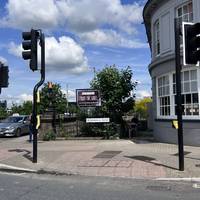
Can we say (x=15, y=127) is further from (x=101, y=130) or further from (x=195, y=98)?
(x=195, y=98)

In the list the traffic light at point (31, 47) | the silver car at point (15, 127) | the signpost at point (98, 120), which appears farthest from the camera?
the silver car at point (15, 127)

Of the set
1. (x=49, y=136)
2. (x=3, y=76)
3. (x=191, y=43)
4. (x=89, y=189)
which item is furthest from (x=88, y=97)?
(x=89, y=189)

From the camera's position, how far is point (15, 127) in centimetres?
2808

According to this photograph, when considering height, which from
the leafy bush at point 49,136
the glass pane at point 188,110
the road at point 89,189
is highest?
the glass pane at point 188,110

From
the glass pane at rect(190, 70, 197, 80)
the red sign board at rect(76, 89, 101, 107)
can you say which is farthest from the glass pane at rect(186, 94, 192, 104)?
the red sign board at rect(76, 89, 101, 107)

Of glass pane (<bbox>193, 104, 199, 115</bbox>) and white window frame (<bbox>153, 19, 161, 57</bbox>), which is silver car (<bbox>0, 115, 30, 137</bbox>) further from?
glass pane (<bbox>193, 104, 199, 115</bbox>)

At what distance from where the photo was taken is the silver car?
27.5 metres

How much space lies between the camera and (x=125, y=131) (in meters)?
23.1

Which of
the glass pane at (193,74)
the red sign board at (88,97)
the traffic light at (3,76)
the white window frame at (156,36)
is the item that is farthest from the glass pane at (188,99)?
the traffic light at (3,76)

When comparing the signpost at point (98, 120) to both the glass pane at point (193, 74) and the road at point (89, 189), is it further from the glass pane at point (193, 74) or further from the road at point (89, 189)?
the road at point (89, 189)

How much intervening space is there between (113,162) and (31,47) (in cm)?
423

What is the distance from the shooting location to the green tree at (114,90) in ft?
74.2

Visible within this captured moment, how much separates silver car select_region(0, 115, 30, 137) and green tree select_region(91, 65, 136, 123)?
733 cm

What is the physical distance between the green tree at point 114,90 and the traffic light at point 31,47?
32.1ft
